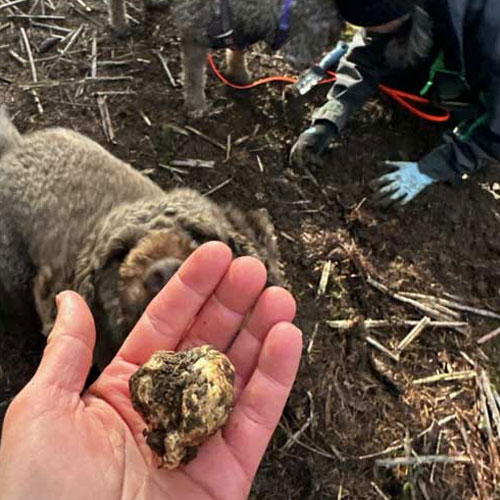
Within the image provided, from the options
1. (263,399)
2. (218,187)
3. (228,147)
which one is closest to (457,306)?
(218,187)

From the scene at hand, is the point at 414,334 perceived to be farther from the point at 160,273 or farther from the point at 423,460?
the point at 160,273

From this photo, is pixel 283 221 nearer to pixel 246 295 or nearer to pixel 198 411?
pixel 246 295

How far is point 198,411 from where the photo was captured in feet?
7.31

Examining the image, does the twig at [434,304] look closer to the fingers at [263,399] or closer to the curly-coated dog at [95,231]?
the curly-coated dog at [95,231]

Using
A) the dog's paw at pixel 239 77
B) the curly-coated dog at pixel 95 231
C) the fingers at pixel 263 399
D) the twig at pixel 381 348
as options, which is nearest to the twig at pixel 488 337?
the twig at pixel 381 348

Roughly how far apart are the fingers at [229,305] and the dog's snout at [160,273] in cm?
18

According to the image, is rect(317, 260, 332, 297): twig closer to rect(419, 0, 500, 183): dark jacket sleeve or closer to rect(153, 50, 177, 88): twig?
rect(419, 0, 500, 183): dark jacket sleeve

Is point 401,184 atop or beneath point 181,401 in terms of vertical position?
beneath

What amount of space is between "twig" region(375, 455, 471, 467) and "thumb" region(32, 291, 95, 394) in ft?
5.69

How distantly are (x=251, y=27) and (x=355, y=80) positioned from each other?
2.71 feet

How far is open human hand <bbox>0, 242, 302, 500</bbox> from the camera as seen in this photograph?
217 centimetres

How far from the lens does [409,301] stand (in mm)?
4004

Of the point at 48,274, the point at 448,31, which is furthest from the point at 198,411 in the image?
the point at 448,31

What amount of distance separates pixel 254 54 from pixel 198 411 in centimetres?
340
